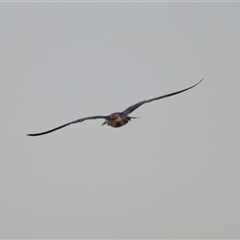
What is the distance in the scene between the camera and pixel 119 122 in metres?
3.97
